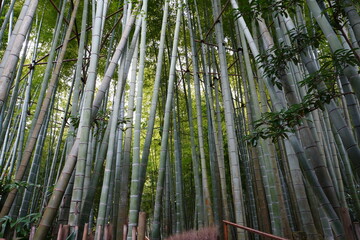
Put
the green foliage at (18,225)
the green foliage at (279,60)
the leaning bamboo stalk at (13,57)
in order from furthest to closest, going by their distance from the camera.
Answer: the green foliage at (18,225)
the green foliage at (279,60)
the leaning bamboo stalk at (13,57)

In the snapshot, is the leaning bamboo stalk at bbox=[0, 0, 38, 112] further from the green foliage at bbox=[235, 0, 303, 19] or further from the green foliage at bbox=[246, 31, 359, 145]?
the green foliage at bbox=[246, 31, 359, 145]

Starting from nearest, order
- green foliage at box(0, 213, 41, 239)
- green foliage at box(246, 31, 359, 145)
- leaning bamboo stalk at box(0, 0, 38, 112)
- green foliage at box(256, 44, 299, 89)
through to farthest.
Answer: green foliage at box(246, 31, 359, 145) → leaning bamboo stalk at box(0, 0, 38, 112) → green foliage at box(256, 44, 299, 89) → green foliage at box(0, 213, 41, 239)

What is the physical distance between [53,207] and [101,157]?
0.90 meters

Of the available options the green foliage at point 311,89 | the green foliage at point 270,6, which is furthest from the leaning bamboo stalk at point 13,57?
the green foliage at point 311,89

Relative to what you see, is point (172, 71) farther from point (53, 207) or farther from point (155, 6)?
point (155, 6)

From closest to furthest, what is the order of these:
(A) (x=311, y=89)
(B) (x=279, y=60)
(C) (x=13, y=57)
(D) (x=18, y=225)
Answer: (A) (x=311, y=89) → (C) (x=13, y=57) → (B) (x=279, y=60) → (D) (x=18, y=225)

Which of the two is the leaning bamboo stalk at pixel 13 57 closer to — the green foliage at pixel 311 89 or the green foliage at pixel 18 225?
the green foliage at pixel 18 225

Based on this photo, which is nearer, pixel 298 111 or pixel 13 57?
pixel 298 111

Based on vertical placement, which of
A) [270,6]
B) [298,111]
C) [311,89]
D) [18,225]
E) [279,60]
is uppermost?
Result: [270,6]

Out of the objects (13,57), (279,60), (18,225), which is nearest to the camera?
(13,57)

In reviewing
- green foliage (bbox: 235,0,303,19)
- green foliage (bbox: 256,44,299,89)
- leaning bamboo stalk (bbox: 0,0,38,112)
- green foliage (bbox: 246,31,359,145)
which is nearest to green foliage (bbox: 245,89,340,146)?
green foliage (bbox: 246,31,359,145)

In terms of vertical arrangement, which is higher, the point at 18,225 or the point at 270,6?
the point at 270,6

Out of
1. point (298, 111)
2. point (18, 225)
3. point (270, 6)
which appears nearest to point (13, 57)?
point (18, 225)

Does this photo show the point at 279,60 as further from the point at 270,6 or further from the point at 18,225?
the point at 18,225
